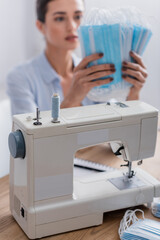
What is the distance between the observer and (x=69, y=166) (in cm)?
118

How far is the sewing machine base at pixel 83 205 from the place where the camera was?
116 centimetres

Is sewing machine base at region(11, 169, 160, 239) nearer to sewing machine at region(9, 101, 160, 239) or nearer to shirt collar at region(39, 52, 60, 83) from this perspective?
sewing machine at region(9, 101, 160, 239)

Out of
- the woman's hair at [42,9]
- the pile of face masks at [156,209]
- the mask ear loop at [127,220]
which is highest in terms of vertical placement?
the woman's hair at [42,9]

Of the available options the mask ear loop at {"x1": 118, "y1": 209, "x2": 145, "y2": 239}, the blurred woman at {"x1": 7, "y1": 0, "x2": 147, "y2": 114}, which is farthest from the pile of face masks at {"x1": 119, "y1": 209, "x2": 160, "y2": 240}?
Result: the blurred woman at {"x1": 7, "y1": 0, "x2": 147, "y2": 114}

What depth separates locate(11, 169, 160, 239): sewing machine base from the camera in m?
1.16

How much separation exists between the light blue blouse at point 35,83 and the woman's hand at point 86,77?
38 cm

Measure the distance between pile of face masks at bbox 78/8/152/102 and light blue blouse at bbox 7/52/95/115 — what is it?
0.64m

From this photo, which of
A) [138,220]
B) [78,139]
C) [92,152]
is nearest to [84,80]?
[92,152]

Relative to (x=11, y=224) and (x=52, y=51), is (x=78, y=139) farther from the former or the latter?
(x=52, y=51)

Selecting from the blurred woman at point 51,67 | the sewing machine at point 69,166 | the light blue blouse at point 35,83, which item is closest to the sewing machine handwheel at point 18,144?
the sewing machine at point 69,166

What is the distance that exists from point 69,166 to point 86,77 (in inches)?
21.5

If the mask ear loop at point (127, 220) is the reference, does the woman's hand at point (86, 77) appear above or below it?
above

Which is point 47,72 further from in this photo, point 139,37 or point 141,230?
point 141,230

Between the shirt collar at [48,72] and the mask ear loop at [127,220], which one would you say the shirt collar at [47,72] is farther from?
the mask ear loop at [127,220]
